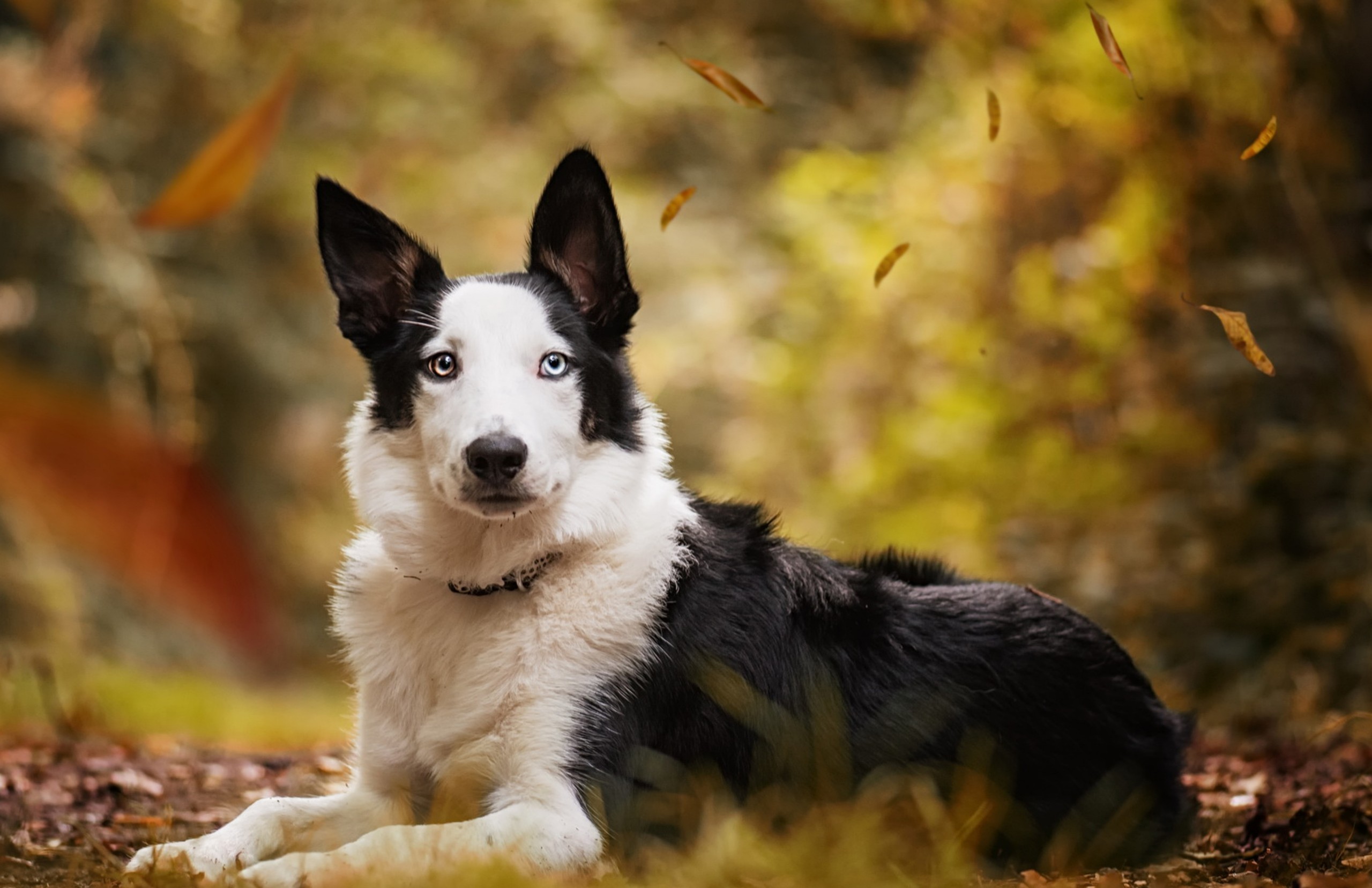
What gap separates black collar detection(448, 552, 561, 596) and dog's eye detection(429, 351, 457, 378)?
458mm

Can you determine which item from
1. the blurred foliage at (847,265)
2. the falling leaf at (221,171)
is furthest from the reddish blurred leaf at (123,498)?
the falling leaf at (221,171)

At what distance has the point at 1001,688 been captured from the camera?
274 centimetres

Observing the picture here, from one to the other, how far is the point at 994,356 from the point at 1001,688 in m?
3.88

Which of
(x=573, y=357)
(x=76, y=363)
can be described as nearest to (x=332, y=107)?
(x=76, y=363)

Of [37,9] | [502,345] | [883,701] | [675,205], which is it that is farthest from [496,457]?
[37,9]

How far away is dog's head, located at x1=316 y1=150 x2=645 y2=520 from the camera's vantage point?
2.51 meters

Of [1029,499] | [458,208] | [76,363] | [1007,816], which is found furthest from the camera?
[458,208]

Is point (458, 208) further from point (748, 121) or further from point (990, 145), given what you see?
point (990, 145)

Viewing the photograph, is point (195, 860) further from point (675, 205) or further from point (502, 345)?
point (675, 205)

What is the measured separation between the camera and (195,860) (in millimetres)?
2271

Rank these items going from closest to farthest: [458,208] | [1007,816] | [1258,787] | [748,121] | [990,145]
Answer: [1007,816], [1258,787], [990,145], [458,208], [748,121]

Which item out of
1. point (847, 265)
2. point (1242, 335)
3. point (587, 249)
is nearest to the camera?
point (1242, 335)

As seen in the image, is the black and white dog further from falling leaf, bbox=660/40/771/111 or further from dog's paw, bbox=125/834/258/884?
falling leaf, bbox=660/40/771/111

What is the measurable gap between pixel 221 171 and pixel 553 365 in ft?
3.94
